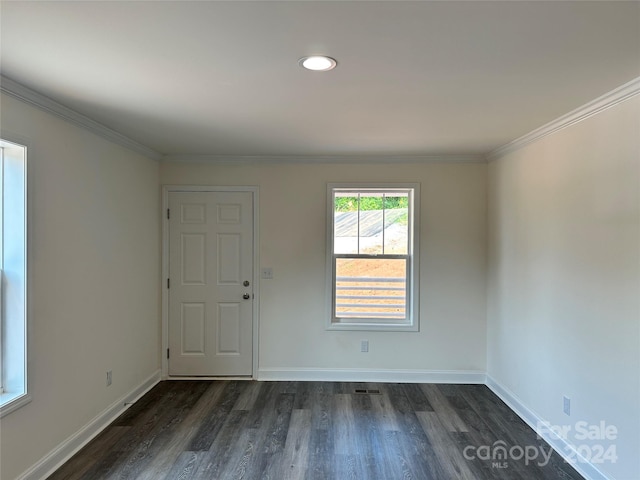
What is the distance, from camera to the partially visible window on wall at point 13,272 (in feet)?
6.59

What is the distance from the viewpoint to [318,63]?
167 centimetres

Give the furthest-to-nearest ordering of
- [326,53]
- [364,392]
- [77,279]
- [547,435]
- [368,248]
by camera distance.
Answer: [368,248], [364,392], [547,435], [77,279], [326,53]

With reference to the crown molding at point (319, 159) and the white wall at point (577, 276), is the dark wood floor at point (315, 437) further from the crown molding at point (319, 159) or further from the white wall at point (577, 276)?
the crown molding at point (319, 159)

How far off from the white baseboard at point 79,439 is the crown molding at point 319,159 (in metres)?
2.33

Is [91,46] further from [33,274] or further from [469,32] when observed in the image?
[469,32]

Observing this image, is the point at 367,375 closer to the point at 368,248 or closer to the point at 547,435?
the point at 368,248

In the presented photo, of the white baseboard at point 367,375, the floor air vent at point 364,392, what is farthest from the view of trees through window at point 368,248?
the floor air vent at point 364,392

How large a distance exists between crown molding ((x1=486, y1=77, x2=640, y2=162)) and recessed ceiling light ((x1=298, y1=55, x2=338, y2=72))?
5.25ft

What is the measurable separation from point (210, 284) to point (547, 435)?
128 inches

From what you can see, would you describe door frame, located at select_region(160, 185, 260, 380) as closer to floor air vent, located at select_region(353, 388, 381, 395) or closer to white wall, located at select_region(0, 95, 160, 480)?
white wall, located at select_region(0, 95, 160, 480)

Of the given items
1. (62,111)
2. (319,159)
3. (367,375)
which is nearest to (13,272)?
(62,111)

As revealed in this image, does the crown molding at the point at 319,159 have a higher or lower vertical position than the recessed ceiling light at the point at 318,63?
higher

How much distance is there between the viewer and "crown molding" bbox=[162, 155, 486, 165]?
3711mm

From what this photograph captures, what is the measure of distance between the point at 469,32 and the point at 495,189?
2465mm
